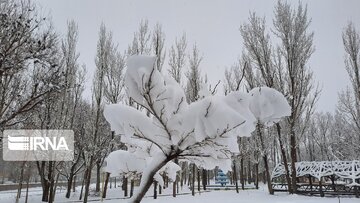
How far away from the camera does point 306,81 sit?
60.2 feet

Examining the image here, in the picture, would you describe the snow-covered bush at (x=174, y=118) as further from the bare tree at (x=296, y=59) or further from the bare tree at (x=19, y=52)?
the bare tree at (x=296, y=59)

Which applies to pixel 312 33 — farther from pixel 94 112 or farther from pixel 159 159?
pixel 159 159

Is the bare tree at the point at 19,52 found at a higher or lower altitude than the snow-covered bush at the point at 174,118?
higher

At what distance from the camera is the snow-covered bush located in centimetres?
217

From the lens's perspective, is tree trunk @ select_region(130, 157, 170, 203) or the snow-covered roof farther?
the snow-covered roof

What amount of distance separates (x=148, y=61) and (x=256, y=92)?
3.22 feet

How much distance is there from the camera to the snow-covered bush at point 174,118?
2.17m

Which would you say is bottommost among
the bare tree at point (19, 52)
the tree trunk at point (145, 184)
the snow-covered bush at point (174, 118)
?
the tree trunk at point (145, 184)

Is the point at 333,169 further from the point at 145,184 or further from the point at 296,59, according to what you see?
the point at 145,184

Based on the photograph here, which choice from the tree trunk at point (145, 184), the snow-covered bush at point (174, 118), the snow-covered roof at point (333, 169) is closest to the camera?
the snow-covered bush at point (174, 118)

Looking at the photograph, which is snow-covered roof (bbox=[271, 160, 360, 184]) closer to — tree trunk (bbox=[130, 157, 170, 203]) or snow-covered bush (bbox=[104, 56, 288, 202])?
snow-covered bush (bbox=[104, 56, 288, 202])

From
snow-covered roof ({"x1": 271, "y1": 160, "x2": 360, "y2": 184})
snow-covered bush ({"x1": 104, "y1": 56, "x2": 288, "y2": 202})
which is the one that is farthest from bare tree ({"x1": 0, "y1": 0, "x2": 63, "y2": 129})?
snow-covered roof ({"x1": 271, "y1": 160, "x2": 360, "y2": 184})

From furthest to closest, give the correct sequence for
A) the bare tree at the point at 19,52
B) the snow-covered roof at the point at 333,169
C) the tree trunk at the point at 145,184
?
the snow-covered roof at the point at 333,169 → the bare tree at the point at 19,52 → the tree trunk at the point at 145,184

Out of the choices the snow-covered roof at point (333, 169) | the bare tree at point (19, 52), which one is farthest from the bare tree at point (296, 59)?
the bare tree at point (19, 52)
